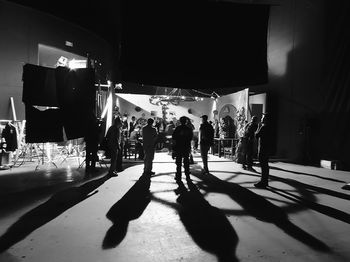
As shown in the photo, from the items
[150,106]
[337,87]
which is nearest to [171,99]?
[150,106]

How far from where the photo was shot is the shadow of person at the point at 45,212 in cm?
334

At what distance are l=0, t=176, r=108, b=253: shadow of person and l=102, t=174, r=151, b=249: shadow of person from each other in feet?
2.99

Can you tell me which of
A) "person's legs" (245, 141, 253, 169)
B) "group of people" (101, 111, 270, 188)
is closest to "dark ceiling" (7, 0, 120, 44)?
"group of people" (101, 111, 270, 188)

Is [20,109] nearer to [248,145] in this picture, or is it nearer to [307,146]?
[248,145]

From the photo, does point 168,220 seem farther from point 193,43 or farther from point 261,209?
point 193,43

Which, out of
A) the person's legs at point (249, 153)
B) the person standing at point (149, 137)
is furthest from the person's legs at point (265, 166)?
the person standing at point (149, 137)

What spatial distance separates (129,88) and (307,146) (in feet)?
45.1

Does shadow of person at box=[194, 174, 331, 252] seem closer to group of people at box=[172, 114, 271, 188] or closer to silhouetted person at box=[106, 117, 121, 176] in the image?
group of people at box=[172, 114, 271, 188]

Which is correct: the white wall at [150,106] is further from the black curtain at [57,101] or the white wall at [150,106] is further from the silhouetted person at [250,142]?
the black curtain at [57,101]

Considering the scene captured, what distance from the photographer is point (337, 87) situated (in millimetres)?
10391

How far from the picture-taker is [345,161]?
9984 mm

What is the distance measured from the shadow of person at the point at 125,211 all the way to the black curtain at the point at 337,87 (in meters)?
8.50

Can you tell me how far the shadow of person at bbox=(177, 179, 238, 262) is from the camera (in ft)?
10.3

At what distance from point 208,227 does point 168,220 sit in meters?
0.69
